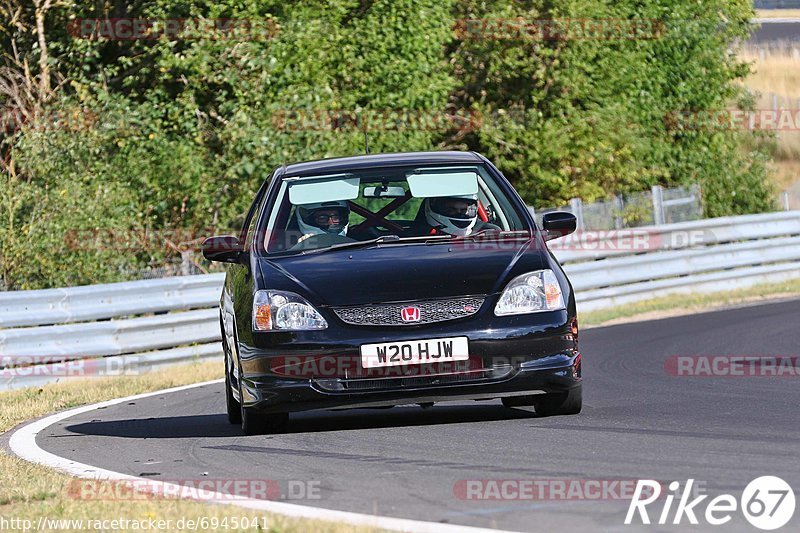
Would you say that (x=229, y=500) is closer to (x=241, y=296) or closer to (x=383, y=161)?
(x=241, y=296)

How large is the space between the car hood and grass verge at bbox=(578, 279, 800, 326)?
10289 mm

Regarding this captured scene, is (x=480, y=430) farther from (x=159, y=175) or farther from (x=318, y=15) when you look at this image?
(x=318, y=15)

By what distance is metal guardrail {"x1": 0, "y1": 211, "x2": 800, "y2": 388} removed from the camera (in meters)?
14.0

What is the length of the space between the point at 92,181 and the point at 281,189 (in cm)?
1237

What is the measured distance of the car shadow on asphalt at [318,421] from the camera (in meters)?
8.68

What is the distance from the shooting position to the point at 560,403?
8469mm

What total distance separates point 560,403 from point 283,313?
164 centimetres

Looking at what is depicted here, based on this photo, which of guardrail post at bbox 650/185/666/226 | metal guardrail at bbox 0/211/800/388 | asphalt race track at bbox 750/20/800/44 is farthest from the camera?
asphalt race track at bbox 750/20/800/44

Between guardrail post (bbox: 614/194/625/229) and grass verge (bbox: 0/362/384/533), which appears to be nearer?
grass verge (bbox: 0/362/384/533)

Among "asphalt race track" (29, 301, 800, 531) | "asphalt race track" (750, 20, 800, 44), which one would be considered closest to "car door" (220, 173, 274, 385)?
"asphalt race track" (29, 301, 800, 531)

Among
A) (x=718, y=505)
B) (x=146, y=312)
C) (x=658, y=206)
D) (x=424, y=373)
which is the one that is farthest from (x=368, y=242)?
(x=658, y=206)

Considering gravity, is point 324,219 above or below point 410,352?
above

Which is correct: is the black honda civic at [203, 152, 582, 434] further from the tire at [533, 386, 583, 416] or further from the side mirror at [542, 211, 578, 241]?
the side mirror at [542, 211, 578, 241]

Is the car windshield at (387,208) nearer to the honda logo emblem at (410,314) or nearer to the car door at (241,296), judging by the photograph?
the car door at (241,296)
